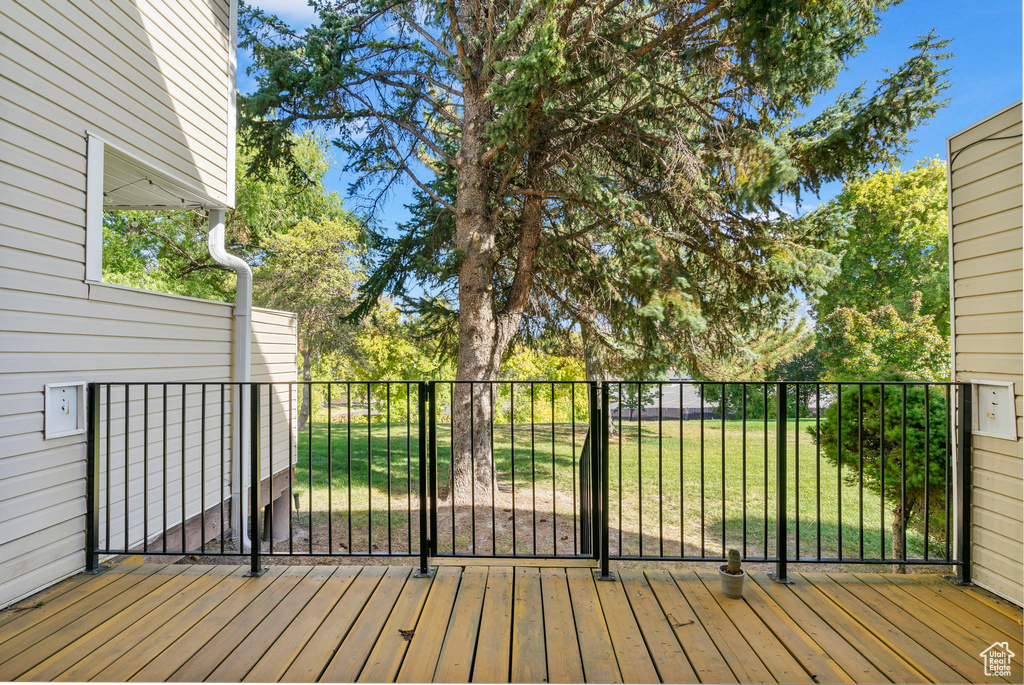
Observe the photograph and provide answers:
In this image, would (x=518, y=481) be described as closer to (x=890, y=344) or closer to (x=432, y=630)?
(x=432, y=630)

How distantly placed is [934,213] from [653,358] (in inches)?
457

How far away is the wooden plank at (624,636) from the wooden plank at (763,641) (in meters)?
0.43

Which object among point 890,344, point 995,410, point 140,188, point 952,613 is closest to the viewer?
point 952,613

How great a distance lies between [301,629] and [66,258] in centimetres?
235

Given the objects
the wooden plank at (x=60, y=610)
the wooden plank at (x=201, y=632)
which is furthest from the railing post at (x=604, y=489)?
the wooden plank at (x=60, y=610)

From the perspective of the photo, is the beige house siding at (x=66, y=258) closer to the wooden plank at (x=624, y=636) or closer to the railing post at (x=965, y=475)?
the wooden plank at (x=624, y=636)

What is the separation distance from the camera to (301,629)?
2.35 m

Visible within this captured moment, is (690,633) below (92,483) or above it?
below

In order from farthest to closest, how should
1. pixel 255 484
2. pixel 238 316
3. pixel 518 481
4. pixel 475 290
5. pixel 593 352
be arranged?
1. pixel 518 481
2. pixel 593 352
3. pixel 475 290
4. pixel 238 316
5. pixel 255 484

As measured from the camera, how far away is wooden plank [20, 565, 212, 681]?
206cm

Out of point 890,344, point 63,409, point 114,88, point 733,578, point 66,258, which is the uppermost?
point 114,88

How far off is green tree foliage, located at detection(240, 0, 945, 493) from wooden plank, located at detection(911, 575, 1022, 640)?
146 inches

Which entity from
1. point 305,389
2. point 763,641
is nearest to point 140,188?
point 763,641

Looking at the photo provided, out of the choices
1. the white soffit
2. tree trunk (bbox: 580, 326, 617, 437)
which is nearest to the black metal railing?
tree trunk (bbox: 580, 326, 617, 437)
